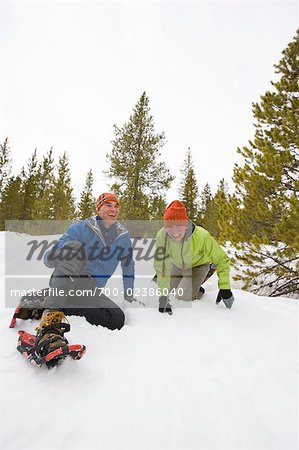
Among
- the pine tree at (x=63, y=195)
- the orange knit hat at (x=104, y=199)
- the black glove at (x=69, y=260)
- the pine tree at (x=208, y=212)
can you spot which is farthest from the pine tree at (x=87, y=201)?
the black glove at (x=69, y=260)

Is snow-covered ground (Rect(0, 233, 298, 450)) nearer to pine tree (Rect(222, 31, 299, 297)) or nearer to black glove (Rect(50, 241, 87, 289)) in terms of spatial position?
black glove (Rect(50, 241, 87, 289))

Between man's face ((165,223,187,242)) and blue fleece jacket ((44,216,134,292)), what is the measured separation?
582 mm

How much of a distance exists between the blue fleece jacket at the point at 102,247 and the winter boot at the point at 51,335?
1.04 meters

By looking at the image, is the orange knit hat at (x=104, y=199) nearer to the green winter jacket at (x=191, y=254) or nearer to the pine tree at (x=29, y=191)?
the green winter jacket at (x=191, y=254)

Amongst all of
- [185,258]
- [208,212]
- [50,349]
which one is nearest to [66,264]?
[50,349]

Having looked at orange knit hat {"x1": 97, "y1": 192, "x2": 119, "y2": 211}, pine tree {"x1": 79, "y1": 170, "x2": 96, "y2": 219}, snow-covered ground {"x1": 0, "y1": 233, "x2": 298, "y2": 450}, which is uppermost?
pine tree {"x1": 79, "y1": 170, "x2": 96, "y2": 219}

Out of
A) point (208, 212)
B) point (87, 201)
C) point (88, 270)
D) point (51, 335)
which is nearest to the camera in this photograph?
point (51, 335)

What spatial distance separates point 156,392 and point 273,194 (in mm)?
5357

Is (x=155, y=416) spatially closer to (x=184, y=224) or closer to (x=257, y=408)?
(x=257, y=408)

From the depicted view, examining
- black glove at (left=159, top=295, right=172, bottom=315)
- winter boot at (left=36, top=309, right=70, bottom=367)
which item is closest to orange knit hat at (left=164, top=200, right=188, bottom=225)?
black glove at (left=159, top=295, right=172, bottom=315)

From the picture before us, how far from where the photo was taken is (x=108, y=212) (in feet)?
10.9

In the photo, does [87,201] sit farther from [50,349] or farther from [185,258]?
[50,349]

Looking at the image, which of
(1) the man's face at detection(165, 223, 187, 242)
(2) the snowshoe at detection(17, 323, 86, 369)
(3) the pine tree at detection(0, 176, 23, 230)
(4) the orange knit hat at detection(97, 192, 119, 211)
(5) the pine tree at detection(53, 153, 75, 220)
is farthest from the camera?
(3) the pine tree at detection(0, 176, 23, 230)

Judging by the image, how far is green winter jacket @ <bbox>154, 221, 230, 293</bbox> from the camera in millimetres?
3442
